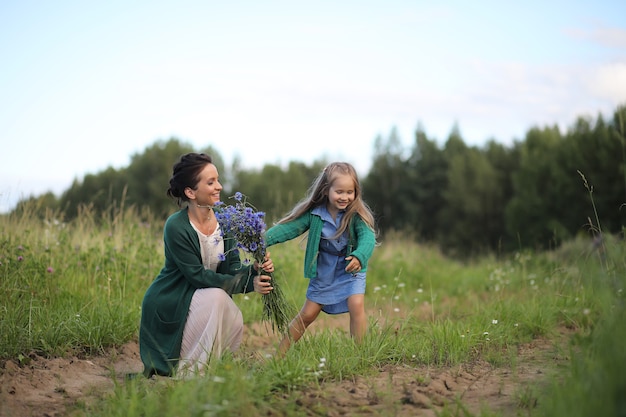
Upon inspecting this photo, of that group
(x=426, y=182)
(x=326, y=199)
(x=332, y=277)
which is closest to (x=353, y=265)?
(x=332, y=277)

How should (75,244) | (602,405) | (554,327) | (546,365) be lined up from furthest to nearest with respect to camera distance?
(75,244), (554,327), (546,365), (602,405)

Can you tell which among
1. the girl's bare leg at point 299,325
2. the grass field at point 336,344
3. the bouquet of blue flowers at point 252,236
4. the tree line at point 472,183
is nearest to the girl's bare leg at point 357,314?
the grass field at point 336,344

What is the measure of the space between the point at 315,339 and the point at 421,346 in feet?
2.58

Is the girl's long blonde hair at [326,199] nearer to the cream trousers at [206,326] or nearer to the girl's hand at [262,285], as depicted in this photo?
the girl's hand at [262,285]

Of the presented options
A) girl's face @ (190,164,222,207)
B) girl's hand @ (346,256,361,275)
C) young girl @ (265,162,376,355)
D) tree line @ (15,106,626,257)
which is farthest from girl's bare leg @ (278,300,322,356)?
tree line @ (15,106,626,257)

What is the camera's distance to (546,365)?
4.05m

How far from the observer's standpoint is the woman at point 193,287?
4.29 m

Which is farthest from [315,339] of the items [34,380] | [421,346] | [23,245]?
[23,245]

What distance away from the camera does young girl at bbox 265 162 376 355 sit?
462cm

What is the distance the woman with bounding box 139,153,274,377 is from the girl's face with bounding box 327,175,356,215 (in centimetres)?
Result: 72

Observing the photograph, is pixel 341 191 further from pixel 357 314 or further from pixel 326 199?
pixel 357 314

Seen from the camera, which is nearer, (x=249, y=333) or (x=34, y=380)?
(x=34, y=380)

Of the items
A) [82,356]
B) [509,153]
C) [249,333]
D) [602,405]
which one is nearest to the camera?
[602,405]

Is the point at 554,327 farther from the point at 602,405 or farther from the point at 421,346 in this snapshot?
the point at 602,405
